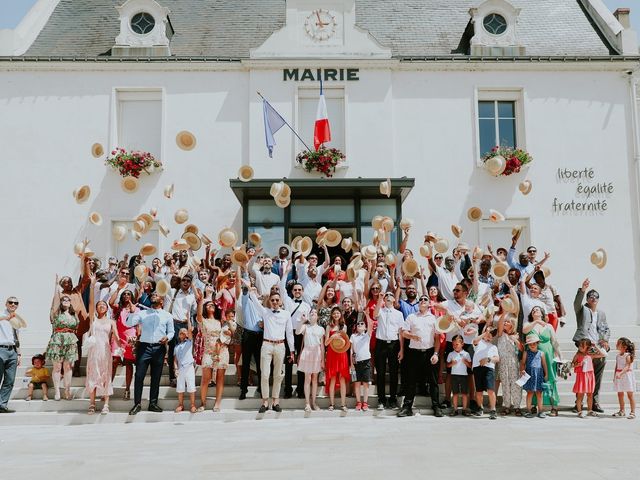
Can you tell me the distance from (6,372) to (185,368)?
2.76 meters

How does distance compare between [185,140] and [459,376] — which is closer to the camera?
[459,376]

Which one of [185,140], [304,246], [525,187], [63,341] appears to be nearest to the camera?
[63,341]

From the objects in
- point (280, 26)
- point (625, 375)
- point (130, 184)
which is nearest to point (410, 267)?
point (625, 375)

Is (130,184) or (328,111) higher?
(328,111)

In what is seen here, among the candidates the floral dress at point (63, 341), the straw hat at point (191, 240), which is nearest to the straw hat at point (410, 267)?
the straw hat at point (191, 240)

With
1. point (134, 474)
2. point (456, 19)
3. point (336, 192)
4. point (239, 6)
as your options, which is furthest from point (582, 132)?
point (134, 474)

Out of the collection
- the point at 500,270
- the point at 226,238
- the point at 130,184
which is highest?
the point at 130,184

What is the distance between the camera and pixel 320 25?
49.0 feet

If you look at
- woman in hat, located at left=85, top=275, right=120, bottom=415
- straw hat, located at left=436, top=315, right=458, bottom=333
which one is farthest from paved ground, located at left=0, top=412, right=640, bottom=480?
straw hat, located at left=436, top=315, right=458, bottom=333

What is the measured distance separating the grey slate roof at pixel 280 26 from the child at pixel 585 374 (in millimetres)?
8698

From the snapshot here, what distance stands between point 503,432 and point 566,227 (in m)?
8.11

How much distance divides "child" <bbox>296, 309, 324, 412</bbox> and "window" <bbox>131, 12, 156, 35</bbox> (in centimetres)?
968

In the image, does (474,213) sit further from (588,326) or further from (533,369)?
(533,369)

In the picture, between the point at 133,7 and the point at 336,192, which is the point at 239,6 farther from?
the point at 336,192
